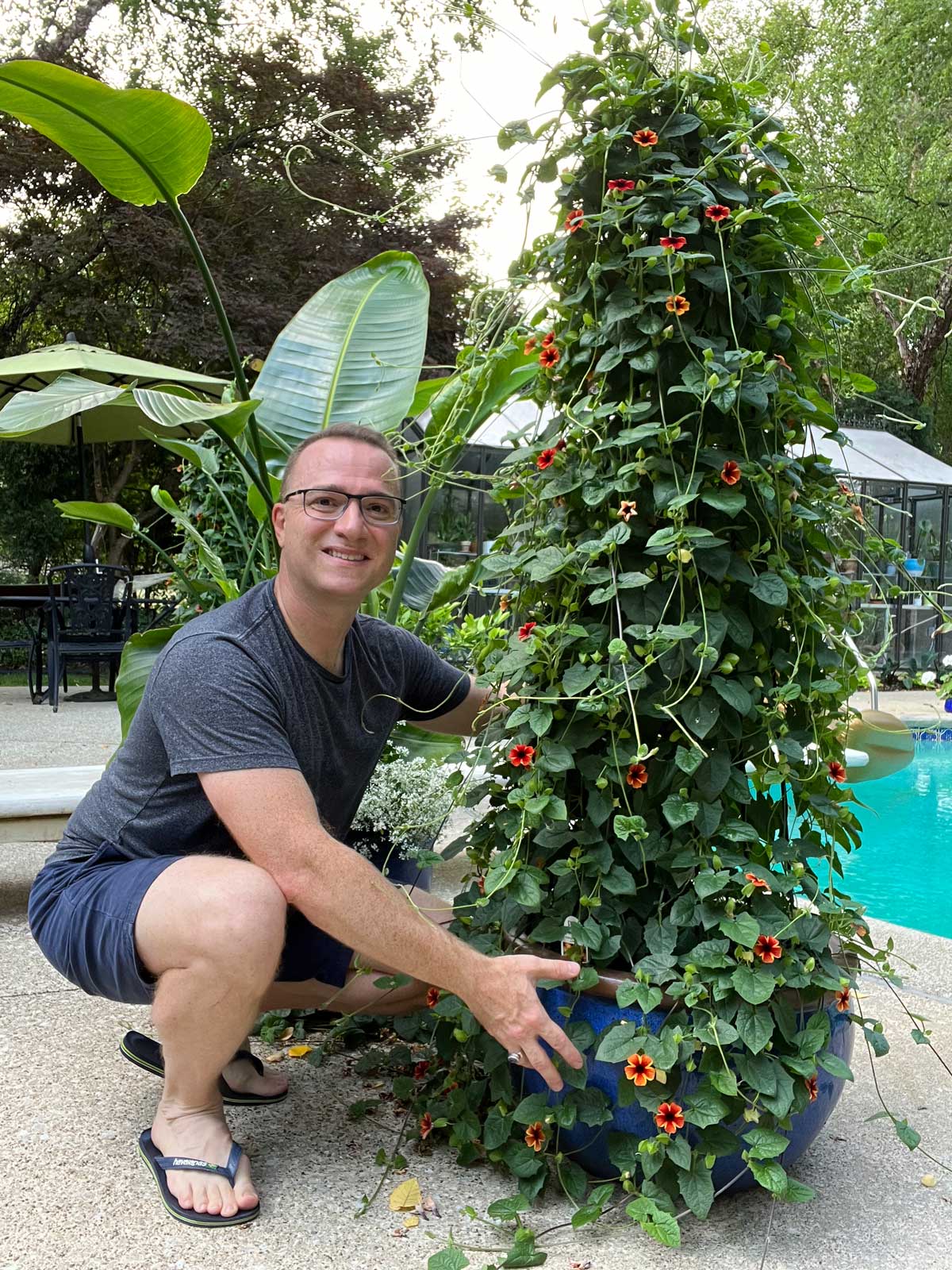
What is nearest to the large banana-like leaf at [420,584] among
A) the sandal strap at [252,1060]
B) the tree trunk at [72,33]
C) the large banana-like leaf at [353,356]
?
the large banana-like leaf at [353,356]

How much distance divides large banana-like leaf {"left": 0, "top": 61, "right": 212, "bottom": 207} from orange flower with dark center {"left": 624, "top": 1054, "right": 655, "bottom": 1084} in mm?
1957

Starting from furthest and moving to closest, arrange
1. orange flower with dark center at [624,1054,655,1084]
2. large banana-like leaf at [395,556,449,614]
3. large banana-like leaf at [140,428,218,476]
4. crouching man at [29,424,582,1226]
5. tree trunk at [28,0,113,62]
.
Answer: tree trunk at [28,0,113,62]
large banana-like leaf at [395,556,449,614]
large banana-like leaf at [140,428,218,476]
crouching man at [29,424,582,1226]
orange flower with dark center at [624,1054,655,1084]

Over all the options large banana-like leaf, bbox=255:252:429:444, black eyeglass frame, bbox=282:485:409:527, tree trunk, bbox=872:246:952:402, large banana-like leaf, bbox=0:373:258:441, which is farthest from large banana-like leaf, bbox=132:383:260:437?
tree trunk, bbox=872:246:952:402

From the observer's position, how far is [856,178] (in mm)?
13797

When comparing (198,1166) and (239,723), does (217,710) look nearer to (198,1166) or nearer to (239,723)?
(239,723)

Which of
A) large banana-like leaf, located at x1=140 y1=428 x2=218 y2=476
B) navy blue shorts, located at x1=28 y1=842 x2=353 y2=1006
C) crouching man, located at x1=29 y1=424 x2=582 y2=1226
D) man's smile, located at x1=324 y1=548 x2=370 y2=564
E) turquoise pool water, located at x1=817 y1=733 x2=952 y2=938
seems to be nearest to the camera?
crouching man, located at x1=29 y1=424 x2=582 y2=1226

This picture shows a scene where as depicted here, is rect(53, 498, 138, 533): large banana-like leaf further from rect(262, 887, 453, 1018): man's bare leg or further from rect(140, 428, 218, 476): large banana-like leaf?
rect(262, 887, 453, 1018): man's bare leg

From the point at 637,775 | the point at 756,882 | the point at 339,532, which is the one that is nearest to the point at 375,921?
the point at 637,775

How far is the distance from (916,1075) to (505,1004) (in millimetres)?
1214

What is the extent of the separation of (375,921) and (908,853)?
4754 mm

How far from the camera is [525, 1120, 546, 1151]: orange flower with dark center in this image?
1.63 m

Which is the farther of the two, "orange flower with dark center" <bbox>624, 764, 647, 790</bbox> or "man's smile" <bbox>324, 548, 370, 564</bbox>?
"man's smile" <bbox>324, 548, 370, 564</bbox>

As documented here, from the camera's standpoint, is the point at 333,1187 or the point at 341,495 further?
the point at 341,495

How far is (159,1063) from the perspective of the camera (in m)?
2.17
